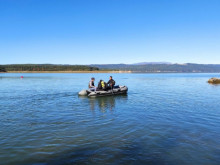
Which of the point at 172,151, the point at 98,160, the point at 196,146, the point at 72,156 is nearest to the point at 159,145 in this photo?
the point at 172,151

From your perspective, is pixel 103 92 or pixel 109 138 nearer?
pixel 109 138

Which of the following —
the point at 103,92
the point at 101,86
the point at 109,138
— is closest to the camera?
the point at 109,138

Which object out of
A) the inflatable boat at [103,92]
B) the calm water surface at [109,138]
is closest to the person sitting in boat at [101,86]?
the inflatable boat at [103,92]

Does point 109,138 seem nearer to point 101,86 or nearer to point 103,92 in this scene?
point 103,92

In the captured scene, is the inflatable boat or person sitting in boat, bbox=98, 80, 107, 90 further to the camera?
person sitting in boat, bbox=98, 80, 107, 90

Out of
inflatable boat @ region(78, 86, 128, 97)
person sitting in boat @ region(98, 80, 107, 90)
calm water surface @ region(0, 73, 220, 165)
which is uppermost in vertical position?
person sitting in boat @ region(98, 80, 107, 90)

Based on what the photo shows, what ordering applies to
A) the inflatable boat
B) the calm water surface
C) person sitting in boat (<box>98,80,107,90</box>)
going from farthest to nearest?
person sitting in boat (<box>98,80,107,90</box>)
the inflatable boat
the calm water surface

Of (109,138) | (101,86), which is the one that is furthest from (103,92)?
(109,138)

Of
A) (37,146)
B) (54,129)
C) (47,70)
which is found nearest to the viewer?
(37,146)

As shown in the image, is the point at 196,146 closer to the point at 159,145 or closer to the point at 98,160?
the point at 159,145

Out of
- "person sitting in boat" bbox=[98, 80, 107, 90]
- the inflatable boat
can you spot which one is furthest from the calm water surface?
"person sitting in boat" bbox=[98, 80, 107, 90]

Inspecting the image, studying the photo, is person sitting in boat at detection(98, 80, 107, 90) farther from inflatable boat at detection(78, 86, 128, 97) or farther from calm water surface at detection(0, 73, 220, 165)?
calm water surface at detection(0, 73, 220, 165)

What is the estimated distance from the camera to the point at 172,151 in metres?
6.66

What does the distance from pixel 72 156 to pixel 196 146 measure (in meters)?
4.36
